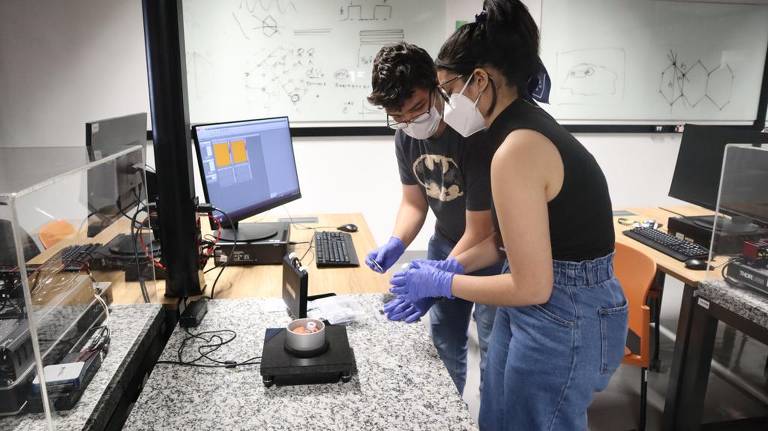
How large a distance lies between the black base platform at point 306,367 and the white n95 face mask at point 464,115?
0.64m

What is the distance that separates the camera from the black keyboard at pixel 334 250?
1.79 meters

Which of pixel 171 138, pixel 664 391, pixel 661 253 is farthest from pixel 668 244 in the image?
pixel 171 138

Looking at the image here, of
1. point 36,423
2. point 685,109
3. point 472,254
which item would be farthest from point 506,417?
point 685,109

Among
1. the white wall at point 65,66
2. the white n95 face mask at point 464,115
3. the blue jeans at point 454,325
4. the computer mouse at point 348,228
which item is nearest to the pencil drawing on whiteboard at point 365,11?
the white wall at point 65,66

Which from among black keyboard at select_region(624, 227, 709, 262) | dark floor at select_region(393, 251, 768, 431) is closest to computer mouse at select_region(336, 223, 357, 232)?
dark floor at select_region(393, 251, 768, 431)

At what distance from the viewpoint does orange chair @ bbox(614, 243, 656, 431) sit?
181 centimetres

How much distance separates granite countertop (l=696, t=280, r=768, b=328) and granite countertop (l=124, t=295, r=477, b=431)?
1053 mm

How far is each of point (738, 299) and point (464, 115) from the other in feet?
3.60

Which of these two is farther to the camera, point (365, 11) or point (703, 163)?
point (365, 11)

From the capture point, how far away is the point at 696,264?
6.28ft

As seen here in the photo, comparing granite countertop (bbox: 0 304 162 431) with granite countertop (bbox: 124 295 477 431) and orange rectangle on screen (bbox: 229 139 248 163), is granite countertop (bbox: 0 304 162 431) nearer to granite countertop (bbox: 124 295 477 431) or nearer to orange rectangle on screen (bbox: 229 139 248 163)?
granite countertop (bbox: 124 295 477 431)

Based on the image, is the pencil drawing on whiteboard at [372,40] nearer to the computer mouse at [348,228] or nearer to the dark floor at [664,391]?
the computer mouse at [348,228]

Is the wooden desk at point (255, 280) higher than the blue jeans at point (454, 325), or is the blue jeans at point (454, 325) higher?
the wooden desk at point (255, 280)

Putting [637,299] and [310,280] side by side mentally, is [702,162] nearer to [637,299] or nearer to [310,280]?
[637,299]
